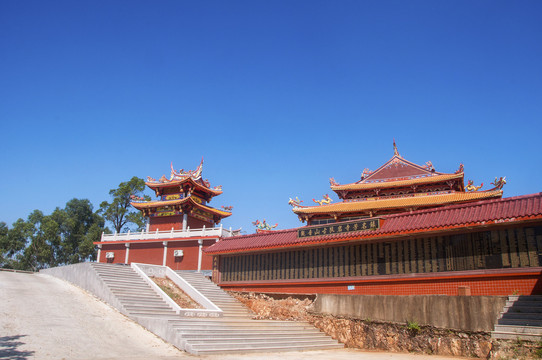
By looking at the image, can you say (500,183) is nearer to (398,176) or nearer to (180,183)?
(398,176)

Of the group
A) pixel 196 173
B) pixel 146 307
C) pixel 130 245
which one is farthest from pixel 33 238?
pixel 146 307

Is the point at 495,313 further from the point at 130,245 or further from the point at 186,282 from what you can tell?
the point at 130,245

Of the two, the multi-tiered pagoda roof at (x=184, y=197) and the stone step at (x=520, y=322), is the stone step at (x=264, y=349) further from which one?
the multi-tiered pagoda roof at (x=184, y=197)

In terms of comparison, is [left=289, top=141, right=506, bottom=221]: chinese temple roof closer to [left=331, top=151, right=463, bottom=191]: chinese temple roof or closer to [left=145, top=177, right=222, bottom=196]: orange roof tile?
[left=331, top=151, right=463, bottom=191]: chinese temple roof

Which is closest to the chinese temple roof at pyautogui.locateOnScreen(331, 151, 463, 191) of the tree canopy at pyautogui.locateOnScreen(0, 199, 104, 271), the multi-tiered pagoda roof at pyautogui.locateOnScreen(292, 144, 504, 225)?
the multi-tiered pagoda roof at pyautogui.locateOnScreen(292, 144, 504, 225)

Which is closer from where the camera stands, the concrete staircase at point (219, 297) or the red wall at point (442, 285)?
the red wall at point (442, 285)

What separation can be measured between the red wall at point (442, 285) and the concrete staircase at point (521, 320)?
735 millimetres

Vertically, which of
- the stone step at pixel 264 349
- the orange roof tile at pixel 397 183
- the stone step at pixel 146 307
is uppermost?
the orange roof tile at pixel 397 183

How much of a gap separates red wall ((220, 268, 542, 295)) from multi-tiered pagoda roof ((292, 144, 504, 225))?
7908 millimetres

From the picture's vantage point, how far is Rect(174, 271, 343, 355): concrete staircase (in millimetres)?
10602

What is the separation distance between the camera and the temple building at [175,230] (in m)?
26.0

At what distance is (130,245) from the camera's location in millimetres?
29453


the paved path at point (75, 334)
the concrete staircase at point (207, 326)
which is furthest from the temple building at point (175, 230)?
the paved path at point (75, 334)

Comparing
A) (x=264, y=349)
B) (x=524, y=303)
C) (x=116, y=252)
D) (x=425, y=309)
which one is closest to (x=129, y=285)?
(x=264, y=349)
